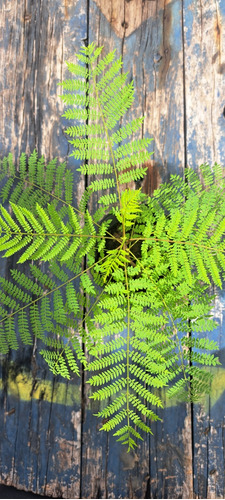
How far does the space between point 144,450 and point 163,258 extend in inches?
32.8

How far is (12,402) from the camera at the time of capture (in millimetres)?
1895

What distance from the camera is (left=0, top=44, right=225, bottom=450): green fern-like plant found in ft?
4.91

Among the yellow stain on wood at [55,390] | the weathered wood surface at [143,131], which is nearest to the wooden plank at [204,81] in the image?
the weathered wood surface at [143,131]

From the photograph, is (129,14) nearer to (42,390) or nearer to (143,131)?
(143,131)

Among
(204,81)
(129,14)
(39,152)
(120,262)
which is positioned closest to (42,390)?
(120,262)

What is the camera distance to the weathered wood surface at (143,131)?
1.85m

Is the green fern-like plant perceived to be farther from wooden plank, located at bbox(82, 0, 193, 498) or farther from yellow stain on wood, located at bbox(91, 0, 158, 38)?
yellow stain on wood, located at bbox(91, 0, 158, 38)

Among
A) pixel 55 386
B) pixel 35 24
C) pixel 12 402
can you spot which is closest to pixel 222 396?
pixel 55 386

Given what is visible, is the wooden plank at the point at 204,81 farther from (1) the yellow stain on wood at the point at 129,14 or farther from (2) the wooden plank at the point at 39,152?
(2) the wooden plank at the point at 39,152

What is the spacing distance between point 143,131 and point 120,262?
0.65m

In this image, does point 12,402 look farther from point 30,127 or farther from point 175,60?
point 175,60

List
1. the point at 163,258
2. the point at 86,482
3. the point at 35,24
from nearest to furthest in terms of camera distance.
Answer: the point at 163,258, the point at 86,482, the point at 35,24

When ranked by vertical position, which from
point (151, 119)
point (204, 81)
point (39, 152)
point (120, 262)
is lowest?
point (120, 262)

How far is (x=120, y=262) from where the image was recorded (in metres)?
1.59
